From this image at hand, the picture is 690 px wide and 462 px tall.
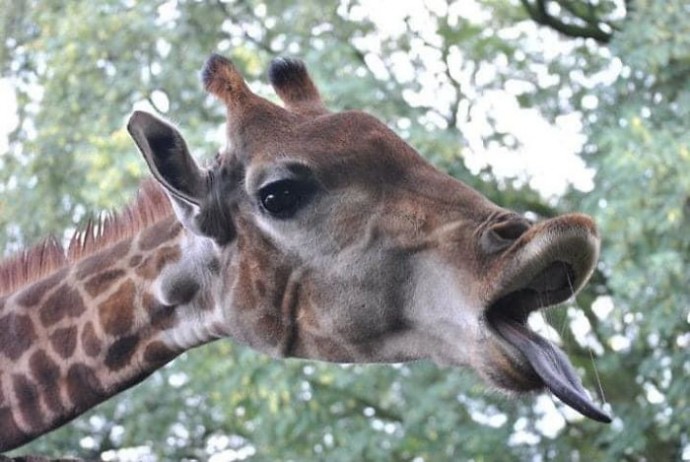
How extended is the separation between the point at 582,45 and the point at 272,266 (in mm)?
5935

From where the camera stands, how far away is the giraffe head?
8.98ft

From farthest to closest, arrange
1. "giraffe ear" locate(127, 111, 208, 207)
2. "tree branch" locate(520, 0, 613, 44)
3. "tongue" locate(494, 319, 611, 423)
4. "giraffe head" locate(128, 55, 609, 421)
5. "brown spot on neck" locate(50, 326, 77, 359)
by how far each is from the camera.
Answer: "tree branch" locate(520, 0, 613, 44) → "brown spot on neck" locate(50, 326, 77, 359) → "giraffe ear" locate(127, 111, 208, 207) → "giraffe head" locate(128, 55, 609, 421) → "tongue" locate(494, 319, 611, 423)

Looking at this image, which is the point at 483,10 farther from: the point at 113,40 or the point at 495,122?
the point at 113,40

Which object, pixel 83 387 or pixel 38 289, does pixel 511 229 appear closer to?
pixel 83 387

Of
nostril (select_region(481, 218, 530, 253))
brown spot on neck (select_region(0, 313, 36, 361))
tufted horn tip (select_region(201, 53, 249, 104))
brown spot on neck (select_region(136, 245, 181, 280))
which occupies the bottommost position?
brown spot on neck (select_region(0, 313, 36, 361))

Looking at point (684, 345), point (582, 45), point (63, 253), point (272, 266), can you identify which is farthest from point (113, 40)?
point (272, 266)

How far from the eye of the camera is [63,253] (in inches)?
149

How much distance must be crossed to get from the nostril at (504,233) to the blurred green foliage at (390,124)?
4429 millimetres

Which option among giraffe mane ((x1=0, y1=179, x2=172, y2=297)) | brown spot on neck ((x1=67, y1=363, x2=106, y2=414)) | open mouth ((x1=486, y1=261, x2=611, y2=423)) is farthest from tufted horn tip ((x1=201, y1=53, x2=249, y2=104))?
open mouth ((x1=486, y1=261, x2=611, y2=423))

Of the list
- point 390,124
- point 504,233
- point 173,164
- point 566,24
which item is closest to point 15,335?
point 173,164

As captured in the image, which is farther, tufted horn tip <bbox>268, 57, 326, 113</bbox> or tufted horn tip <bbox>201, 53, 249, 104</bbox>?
tufted horn tip <bbox>268, 57, 326, 113</bbox>

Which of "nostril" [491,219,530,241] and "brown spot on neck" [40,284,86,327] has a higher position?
"nostril" [491,219,530,241]

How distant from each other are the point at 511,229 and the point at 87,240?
4.94 ft

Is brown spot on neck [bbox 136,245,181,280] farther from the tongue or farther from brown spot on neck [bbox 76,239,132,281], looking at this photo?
the tongue
